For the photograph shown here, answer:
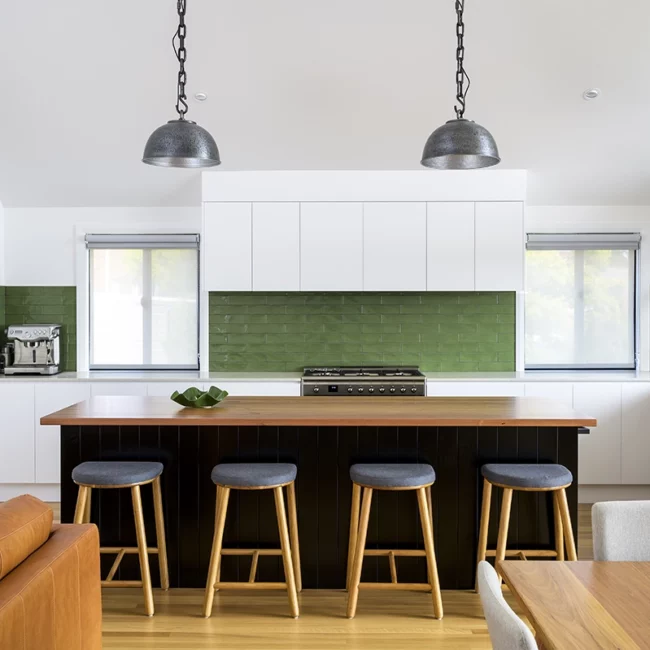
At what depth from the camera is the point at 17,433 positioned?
5516 mm

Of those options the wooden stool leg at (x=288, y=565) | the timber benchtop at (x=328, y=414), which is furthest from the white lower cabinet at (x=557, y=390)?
the wooden stool leg at (x=288, y=565)

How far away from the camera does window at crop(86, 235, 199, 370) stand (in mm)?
6277

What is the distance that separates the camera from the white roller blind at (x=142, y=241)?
6160 mm

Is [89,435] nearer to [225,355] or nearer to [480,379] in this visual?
[225,355]

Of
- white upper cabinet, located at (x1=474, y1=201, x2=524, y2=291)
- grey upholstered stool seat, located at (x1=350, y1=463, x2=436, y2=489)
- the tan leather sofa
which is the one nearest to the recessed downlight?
white upper cabinet, located at (x1=474, y1=201, x2=524, y2=291)

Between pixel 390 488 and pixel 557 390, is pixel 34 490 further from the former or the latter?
pixel 557 390

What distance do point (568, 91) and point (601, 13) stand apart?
65cm

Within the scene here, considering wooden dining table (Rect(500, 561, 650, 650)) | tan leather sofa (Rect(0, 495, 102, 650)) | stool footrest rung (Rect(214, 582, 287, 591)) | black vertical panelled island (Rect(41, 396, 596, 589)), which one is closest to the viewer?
wooden dining table (Rect(500, 561, 650, 650))

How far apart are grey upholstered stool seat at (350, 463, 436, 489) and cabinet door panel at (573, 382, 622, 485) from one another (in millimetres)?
2437

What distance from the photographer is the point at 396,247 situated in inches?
225

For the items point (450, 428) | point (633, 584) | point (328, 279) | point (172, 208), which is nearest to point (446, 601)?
point (450, 428)

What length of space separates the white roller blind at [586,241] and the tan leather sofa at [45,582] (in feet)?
15.5

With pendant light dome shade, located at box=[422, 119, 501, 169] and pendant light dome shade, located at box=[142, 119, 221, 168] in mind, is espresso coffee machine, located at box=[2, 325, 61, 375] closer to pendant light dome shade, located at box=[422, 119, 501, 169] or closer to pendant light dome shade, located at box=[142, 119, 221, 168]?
pendant light dome shade, located at box=[142, 119, 221, 168]

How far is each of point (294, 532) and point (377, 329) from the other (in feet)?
8.96
